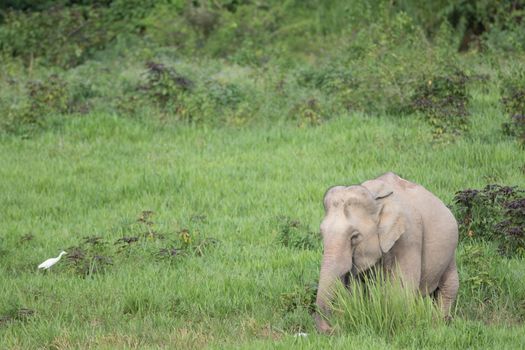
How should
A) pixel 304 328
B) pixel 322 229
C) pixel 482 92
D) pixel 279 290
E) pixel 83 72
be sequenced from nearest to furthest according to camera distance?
pixel 322 229
pixel 304 328
pixel 279 290
pixel 482 92
pixel 83 72

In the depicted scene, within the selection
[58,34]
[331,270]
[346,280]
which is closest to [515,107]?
[346,280]

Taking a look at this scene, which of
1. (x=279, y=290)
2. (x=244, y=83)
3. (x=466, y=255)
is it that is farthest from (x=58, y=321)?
(x=244, y=83)

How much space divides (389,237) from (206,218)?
13.7ft

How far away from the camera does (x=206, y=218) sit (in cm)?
1051

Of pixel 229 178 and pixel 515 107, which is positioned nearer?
pixel 229 178

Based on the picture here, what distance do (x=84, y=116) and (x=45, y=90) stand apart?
2.69 ft

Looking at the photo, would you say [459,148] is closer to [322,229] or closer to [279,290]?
[279,290]

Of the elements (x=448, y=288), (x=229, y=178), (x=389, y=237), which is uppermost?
(x=389, y=237)

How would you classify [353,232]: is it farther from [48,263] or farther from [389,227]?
[48,263]

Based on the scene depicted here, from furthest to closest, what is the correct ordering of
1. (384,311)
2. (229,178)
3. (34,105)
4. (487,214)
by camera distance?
1. (34,105)
2. (229,178)
3. (487,214)
4. (384,311)

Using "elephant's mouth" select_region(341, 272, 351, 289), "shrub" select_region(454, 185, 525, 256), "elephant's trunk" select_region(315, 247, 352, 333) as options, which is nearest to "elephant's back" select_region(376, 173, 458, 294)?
"elephant's mouth" select_region(341, 272, 351, 289)

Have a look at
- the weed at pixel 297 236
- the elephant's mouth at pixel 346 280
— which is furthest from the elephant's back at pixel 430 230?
the weed at pixel 297 236

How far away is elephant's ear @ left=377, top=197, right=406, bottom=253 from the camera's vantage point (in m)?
6.56

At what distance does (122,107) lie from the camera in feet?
48.6
